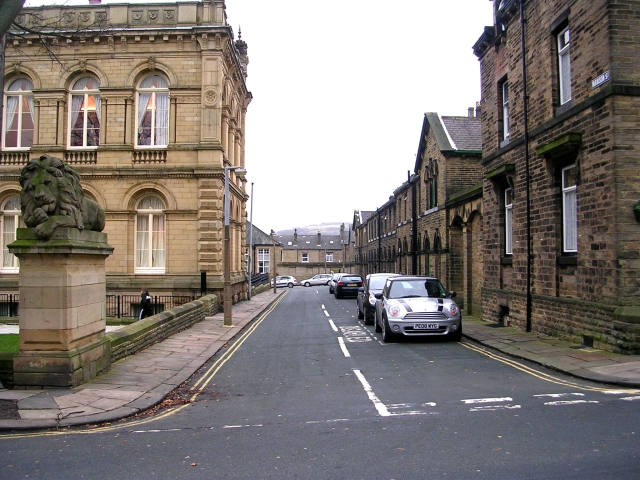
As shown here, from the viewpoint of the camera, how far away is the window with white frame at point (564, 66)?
1275 centimetres

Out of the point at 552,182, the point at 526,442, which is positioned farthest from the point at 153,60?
the point at 526,442

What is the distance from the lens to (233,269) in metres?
29.2

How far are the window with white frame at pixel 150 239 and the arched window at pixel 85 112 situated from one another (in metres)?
3.75

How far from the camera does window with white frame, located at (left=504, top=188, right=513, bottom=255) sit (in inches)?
647

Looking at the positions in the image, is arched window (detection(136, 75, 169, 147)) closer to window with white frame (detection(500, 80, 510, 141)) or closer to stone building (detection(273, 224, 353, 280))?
window with white frame (detection(500, 80, 510, 141))

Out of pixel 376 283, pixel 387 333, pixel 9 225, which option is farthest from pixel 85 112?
pixel 387 333

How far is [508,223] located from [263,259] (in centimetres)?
6618

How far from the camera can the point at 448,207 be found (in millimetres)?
23312

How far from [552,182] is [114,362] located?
1054 centimetres

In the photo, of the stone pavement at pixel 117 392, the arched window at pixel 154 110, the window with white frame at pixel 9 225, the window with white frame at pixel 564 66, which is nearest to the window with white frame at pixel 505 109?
the window with white frame at pixel 564 66

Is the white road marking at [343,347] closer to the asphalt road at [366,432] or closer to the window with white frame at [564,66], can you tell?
the asphalt road at [366,432]

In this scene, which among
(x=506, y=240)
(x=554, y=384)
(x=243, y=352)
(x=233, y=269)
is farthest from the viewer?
(x=233, y=269)

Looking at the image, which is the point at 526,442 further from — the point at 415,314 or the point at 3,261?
the point at 3,261

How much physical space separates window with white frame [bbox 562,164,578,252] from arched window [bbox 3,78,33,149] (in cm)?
2218
